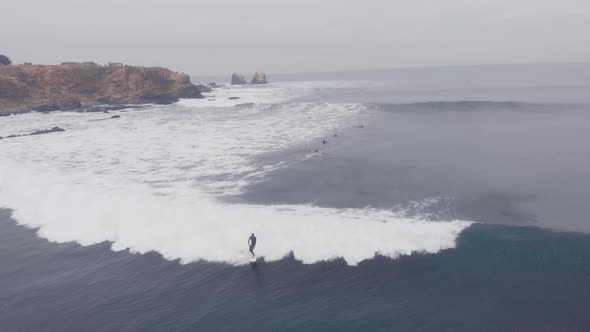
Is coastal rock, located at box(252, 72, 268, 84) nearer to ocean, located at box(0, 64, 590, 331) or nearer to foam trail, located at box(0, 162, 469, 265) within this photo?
ocean, located at box(0, 64, 590, 331)

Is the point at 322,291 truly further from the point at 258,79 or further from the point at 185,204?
the point at 258,79

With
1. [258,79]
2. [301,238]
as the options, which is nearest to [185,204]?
[301,238]

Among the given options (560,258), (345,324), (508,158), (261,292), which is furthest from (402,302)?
(508,158)

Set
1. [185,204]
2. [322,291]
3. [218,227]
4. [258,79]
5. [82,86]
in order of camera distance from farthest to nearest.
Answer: [258,79]
[82,86]
[185,204]
[218,227]
[322,291]

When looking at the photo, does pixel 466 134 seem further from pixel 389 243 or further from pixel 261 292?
pixel 261 292

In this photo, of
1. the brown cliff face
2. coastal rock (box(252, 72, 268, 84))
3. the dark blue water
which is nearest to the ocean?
the dark blue water

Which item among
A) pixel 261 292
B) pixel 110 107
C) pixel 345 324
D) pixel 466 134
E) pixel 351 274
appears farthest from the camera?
pixel 110 107
